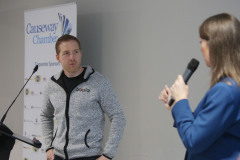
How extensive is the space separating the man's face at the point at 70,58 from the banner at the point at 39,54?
0.99 metres

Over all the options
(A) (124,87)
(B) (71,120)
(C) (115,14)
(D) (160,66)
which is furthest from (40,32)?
(B) (71,120)

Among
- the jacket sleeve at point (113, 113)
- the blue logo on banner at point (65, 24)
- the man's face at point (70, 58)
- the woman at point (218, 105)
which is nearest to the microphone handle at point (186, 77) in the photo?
the woman at point (218, 105)

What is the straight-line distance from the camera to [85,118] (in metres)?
1.83

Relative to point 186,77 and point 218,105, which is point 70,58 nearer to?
point 186,77

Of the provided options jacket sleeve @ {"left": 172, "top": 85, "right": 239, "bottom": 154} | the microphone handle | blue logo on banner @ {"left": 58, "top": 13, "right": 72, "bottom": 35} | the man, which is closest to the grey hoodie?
the man

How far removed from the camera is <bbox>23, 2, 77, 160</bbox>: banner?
3.04 m

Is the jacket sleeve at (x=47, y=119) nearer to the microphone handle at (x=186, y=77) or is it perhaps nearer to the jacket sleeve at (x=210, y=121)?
the microphone handle at (x=186, y=77)

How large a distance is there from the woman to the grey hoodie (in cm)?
88

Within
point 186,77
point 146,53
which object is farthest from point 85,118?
point 146,53

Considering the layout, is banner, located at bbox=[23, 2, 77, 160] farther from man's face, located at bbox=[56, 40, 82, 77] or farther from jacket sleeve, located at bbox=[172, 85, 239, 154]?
jacket sleeve, located at bbox=[172, 85, 239, 154]

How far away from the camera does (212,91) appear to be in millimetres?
976

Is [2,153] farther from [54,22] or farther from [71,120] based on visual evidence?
[54,22]

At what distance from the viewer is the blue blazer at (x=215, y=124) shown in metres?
A: 0.94

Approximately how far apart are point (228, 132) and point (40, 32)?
8.70ft
